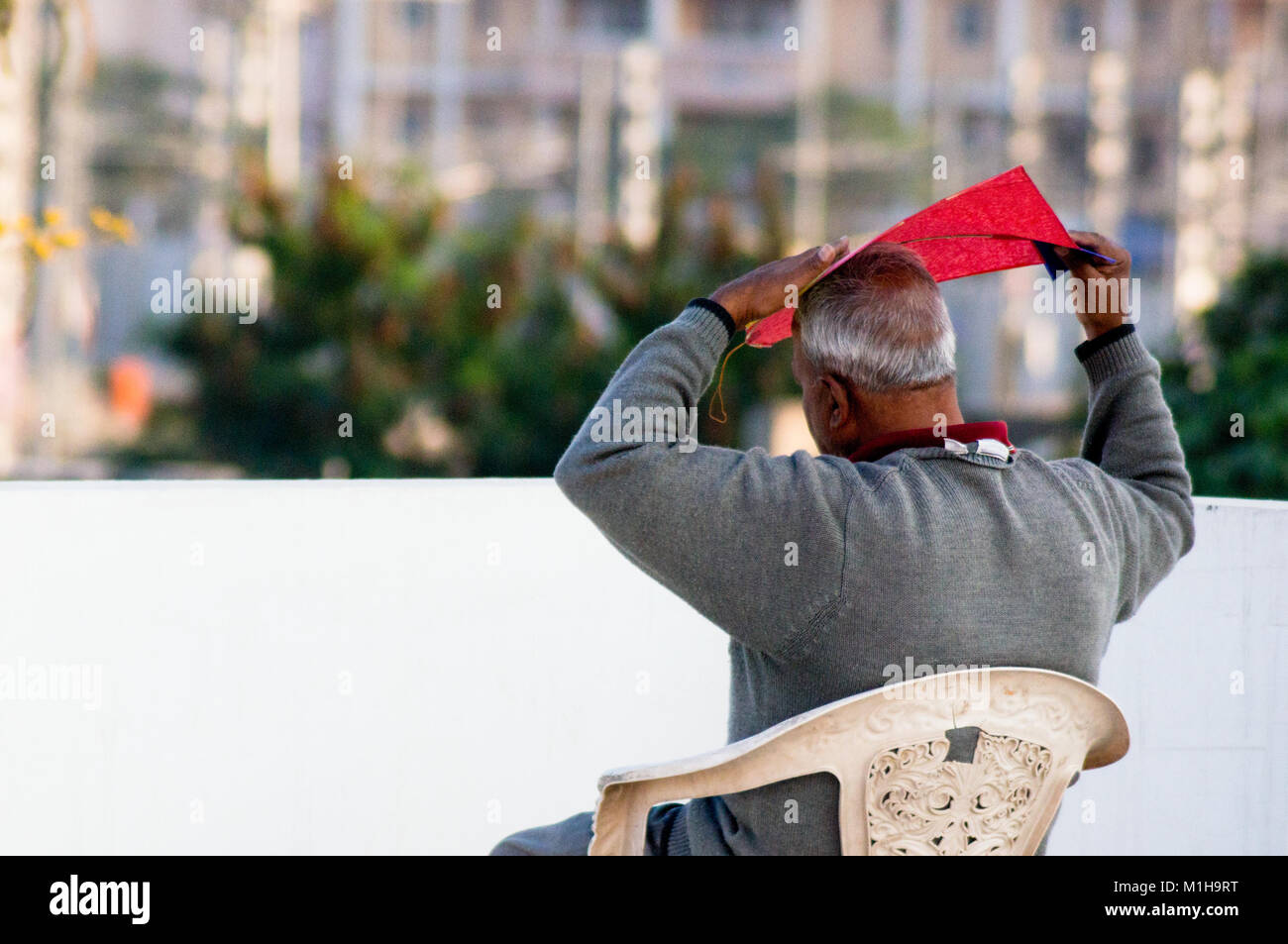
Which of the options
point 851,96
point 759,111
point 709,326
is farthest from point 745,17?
point 709,326

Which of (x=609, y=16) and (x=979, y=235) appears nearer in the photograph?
(x=979, y=235)

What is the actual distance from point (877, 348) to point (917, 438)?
0.10 metres

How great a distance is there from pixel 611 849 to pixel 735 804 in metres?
0.14

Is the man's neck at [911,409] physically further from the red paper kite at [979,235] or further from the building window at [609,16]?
the building window at [609,16]

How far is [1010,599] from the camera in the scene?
4.18 ft

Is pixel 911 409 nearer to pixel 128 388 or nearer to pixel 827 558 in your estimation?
pixel 827 558

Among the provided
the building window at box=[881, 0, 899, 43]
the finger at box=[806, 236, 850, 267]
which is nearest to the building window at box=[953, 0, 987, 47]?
the building window at box=[881, 0, 899, 43]

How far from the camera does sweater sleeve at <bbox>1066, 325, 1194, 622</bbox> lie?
1420mm

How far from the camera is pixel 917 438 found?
1.35 m

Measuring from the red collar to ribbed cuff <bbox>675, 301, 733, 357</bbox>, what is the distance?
0.18 metres

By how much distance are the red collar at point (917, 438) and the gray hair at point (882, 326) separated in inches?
1.9

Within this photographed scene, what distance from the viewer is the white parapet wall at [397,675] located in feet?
6.29

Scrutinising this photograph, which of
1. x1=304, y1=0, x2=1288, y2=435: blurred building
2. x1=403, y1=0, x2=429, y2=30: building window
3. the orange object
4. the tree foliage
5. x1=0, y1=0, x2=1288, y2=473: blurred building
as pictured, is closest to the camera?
the tree foliage

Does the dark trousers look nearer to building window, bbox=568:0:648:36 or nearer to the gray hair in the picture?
the gray hair
